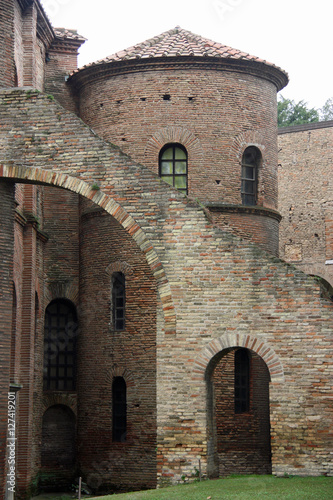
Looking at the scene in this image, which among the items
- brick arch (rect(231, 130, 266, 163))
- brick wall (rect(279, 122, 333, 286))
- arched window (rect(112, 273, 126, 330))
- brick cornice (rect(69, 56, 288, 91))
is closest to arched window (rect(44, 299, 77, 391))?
arched window (rect(112, 273, 126, 330))

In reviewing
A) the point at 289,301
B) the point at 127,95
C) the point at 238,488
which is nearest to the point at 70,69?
the point at 127,95

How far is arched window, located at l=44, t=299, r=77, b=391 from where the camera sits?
21.2 m

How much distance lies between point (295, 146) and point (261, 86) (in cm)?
1095

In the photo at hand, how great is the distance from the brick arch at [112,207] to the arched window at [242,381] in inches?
220

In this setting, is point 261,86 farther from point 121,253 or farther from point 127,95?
point 121,253

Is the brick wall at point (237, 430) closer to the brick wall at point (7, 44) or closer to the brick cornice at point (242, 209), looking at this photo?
the brick cornice at point (242, 209)

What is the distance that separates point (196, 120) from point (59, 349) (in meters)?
6.72

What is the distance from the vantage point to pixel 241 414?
1944cm

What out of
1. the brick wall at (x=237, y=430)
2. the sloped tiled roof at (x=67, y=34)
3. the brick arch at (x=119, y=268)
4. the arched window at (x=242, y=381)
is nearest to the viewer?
the brick wall at (x=237, y=430)

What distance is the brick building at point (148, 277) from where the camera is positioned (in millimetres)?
14359

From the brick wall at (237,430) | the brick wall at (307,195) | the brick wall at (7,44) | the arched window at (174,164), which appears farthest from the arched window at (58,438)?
the brick wall at (307,195)

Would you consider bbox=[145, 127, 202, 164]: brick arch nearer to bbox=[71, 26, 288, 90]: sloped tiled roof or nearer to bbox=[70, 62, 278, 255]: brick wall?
bbox=[70, 62, 278, 255]: brick wall

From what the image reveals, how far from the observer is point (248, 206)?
67.0 feet

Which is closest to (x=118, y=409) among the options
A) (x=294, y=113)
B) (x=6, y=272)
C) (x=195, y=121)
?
(x=6, y=272)
